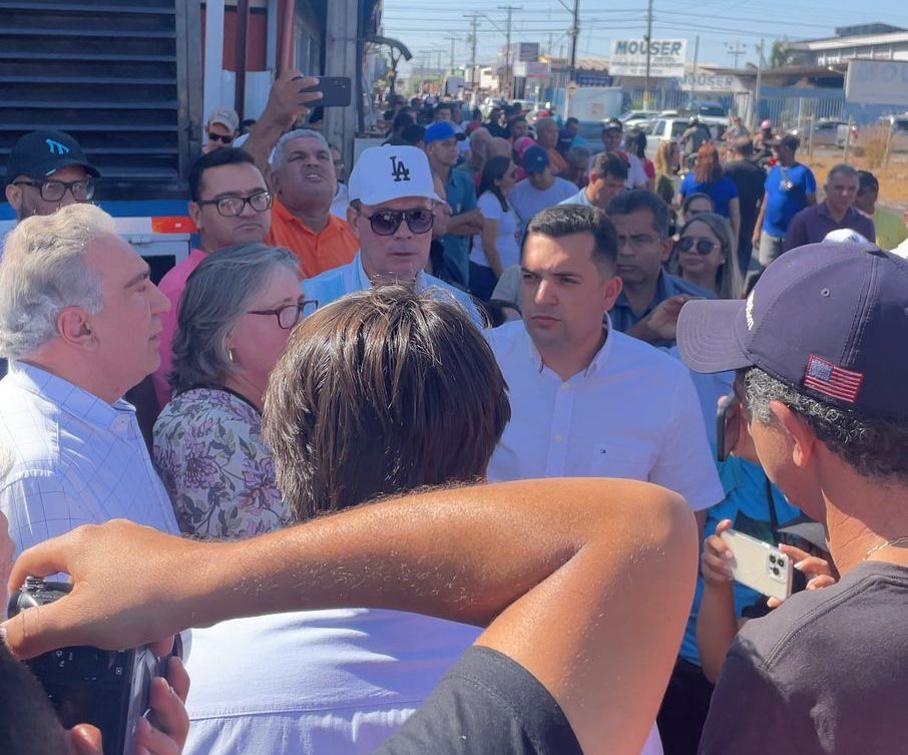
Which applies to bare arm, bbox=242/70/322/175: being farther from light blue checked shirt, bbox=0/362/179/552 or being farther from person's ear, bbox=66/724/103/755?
person's ear, bbox=66/724/103/755

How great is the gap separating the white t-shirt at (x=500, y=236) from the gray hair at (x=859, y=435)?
6280 mm

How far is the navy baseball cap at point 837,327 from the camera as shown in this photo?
147 cm

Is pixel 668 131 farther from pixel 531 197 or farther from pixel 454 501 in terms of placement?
pixel 454 501

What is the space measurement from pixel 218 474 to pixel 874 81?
40351mm

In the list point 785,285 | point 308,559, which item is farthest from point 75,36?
point 308,559

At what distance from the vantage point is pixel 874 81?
124ft

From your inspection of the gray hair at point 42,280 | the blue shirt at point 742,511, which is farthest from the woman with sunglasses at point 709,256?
the gray hair at point 42,280

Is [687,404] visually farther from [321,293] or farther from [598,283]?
[321,293]

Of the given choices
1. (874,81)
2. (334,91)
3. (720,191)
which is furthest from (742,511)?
(874,81)

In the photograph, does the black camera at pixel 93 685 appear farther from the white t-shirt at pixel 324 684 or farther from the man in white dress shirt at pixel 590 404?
the man in white dress shirt at pixel 590 404

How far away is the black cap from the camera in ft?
13.1

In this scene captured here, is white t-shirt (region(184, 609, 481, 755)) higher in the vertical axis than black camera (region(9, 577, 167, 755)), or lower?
lower

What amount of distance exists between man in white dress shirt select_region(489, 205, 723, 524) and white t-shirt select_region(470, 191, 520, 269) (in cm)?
461

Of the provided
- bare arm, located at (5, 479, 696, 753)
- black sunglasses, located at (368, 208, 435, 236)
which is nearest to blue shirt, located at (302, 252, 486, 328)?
black sunglasses, located at (368, 208, 435, 236)
